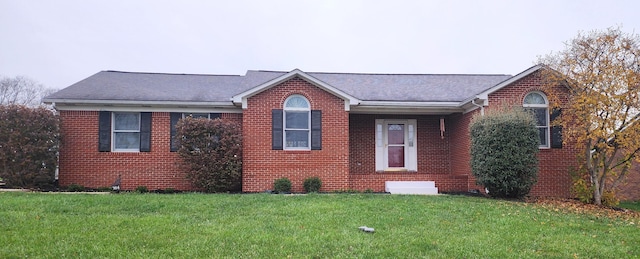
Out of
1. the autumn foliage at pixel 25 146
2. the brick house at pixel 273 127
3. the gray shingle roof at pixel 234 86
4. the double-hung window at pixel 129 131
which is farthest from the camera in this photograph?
the gray shingle roof at pixel 234 86

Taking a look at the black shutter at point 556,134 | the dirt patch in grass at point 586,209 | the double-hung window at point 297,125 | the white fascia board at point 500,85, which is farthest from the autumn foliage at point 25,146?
the black shutter at point 556,134

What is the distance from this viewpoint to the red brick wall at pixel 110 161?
13672 millimetres

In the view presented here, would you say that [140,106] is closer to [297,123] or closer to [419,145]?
[297,123]

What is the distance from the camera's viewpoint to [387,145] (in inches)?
615

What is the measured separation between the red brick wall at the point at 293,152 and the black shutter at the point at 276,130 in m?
0.10

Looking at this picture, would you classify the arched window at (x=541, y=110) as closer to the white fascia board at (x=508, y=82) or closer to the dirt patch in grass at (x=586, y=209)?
the white fascia board at (x=508, y=82)

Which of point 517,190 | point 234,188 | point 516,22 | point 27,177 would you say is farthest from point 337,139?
point 516,22

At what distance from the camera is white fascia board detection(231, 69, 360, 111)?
43.7 feet

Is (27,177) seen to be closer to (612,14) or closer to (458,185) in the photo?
(458,185)

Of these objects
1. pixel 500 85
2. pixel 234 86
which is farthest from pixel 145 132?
Result: pixel 500 85

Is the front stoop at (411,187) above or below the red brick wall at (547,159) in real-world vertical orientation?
below

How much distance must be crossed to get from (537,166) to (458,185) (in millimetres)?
2604

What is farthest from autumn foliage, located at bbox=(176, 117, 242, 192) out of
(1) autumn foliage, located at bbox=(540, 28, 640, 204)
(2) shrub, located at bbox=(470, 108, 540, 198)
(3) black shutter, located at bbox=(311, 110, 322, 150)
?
(1) autumn foliage, located at bbox=(540, 28, 640, 204)

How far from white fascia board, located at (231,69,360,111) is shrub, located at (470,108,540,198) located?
3786mm
